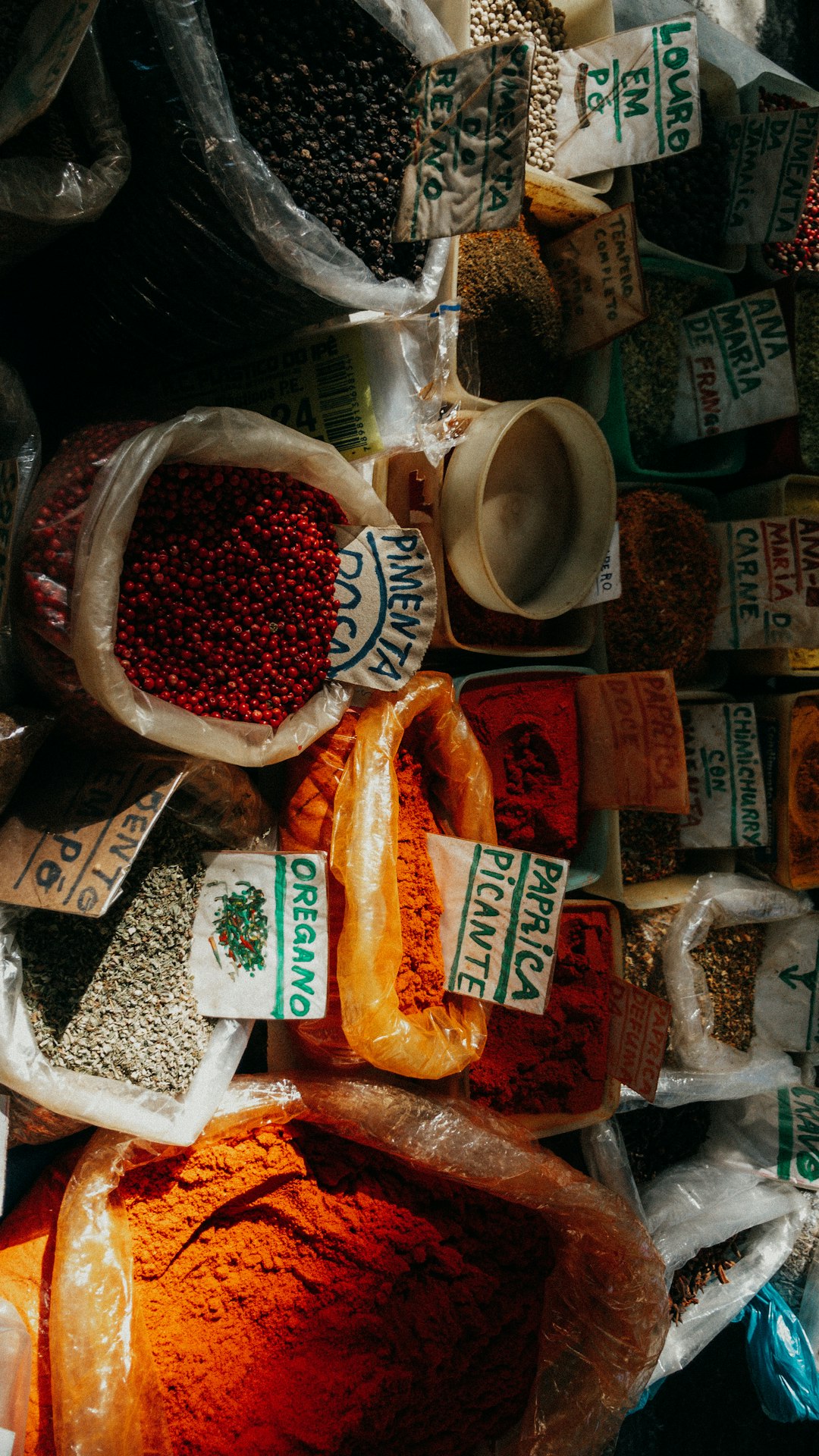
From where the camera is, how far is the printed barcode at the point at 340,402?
116 centimetres

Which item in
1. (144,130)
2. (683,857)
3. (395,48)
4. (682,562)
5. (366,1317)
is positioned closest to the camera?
(144,130)

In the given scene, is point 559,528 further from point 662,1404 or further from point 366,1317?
point 662,1404

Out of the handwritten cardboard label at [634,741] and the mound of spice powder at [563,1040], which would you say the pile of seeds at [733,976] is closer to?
the mound of spice powder at [563,1040]

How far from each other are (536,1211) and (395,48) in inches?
60.4

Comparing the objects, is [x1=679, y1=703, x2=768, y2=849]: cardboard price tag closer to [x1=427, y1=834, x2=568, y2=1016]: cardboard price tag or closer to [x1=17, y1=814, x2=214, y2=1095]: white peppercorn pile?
[x1=427, y1=834, x2=568, y2=1016]: cardboard price tag

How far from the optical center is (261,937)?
119cm

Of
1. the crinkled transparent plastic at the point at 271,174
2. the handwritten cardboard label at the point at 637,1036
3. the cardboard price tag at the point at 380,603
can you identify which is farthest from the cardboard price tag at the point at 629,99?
the handwritten cardboard label at the point at 637,1036

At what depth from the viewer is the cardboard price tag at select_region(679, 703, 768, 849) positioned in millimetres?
1666

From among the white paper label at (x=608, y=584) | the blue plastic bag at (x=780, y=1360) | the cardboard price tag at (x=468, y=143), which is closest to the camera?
the cardboard price tag at (x=468, y=143)

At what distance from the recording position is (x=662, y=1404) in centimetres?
189

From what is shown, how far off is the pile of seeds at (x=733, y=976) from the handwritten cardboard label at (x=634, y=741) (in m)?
0.42

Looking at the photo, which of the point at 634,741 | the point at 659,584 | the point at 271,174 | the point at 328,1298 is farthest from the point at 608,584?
the point at 328,1298

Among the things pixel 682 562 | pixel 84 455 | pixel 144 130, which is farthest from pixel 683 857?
pixel 144 130

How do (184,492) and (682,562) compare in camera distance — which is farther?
(682,562)
